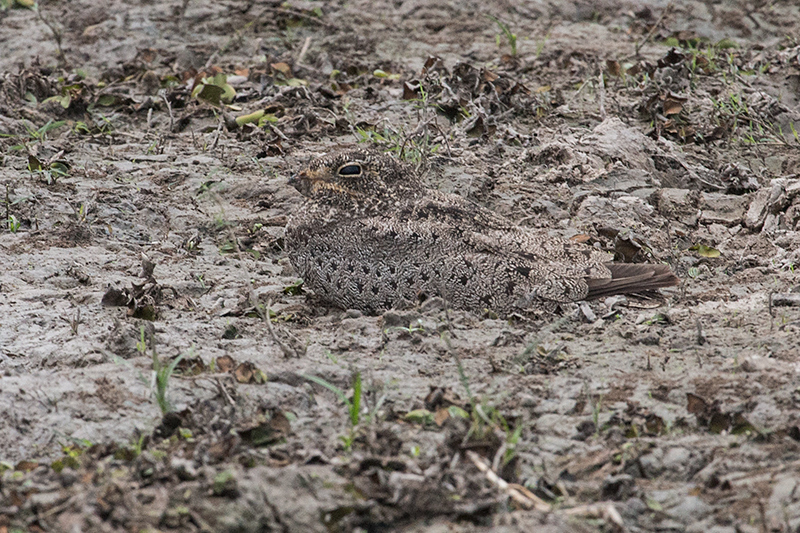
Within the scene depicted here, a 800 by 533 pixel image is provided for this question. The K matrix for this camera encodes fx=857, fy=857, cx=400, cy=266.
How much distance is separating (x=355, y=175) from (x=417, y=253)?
0.61m

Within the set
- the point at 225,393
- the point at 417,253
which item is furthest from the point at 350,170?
the point at 225,393

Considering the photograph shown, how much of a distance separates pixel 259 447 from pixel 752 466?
1625 millimetres

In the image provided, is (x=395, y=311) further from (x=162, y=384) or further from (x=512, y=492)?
(x=512, y=492)

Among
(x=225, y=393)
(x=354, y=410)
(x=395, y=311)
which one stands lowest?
(x=395, y=311)

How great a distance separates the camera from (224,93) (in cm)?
688

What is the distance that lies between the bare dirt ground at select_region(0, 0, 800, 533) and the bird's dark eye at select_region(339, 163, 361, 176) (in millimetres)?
720

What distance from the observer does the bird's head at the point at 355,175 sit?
4.59 metres

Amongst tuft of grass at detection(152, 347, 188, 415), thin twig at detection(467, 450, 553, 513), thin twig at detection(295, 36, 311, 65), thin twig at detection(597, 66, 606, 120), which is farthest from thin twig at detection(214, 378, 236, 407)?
thin twig at detection(295, 36, 311, 65)

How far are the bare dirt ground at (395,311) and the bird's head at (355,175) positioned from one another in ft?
2.04

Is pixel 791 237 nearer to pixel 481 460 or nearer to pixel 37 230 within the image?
pixel 481 460

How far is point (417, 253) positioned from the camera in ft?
14.1

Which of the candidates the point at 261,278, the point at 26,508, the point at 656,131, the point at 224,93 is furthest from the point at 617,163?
the point at 26,508

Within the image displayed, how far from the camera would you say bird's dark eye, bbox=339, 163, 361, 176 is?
4.59 meters

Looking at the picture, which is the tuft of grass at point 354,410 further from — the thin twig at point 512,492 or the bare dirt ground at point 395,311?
the thin twig at point 512,492
